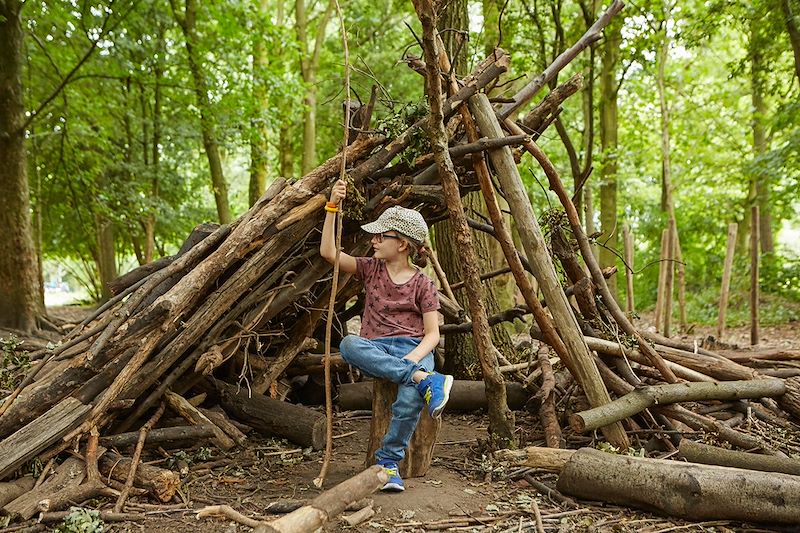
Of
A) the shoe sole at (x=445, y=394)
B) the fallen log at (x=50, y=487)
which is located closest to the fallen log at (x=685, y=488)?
the shoe sole at (x=445, y=394)

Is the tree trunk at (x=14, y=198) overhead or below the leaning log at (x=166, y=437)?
overhead

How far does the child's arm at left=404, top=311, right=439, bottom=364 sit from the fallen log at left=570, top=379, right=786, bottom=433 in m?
1.11

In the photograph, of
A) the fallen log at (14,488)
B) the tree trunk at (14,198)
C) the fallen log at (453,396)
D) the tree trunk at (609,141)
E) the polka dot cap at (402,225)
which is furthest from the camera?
the tree trunk at (609,141)

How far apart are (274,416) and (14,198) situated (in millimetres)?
6194

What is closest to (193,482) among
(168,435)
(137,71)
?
(168,435)

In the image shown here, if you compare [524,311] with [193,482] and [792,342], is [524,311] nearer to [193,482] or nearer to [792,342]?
[193,482]

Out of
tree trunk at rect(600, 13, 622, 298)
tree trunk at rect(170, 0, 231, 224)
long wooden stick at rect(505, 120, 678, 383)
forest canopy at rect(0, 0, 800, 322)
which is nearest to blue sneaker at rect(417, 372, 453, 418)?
long wooden stick at rect(505, 120, 678, 383)

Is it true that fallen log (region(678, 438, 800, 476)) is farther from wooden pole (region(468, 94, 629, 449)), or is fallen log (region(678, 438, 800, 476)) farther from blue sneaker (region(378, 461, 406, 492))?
blue sneaker (region(378, 461, 406, 492))

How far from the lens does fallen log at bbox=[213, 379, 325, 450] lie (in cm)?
435

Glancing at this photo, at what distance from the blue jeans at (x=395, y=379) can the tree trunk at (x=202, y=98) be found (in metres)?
9.95

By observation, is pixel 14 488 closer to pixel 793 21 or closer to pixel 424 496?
pixel 424 496

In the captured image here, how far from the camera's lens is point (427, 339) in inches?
139

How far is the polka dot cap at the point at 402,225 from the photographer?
359cm

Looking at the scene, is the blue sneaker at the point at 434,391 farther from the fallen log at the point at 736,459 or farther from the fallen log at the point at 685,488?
the fallen log at the point at 736,459
